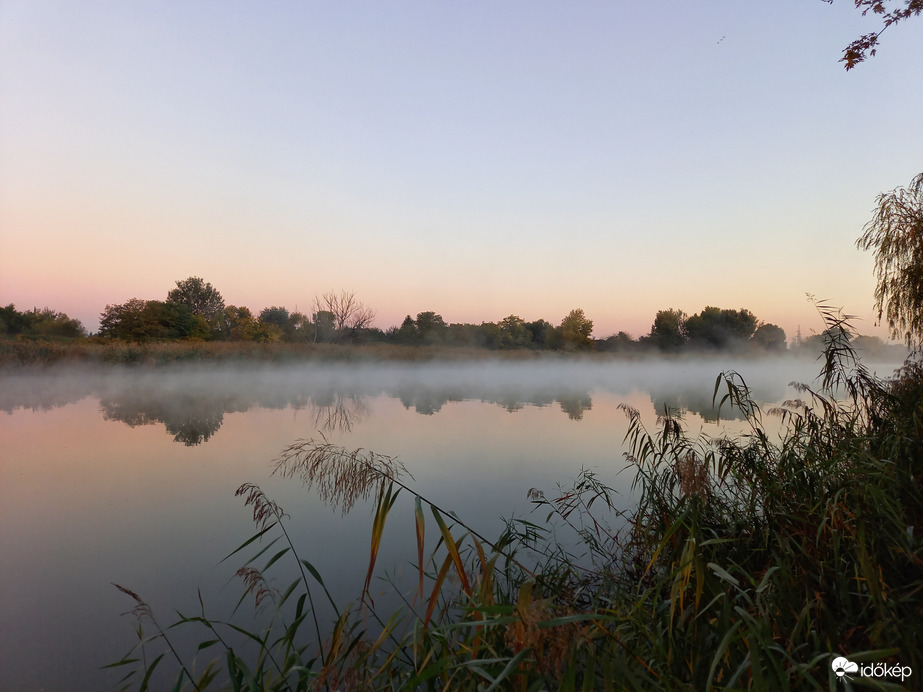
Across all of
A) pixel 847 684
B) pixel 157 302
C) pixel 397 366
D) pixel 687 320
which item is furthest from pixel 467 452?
pixel 687 320

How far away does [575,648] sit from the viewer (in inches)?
45.2

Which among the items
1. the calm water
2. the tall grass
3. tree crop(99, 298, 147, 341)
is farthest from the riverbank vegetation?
the tall grass

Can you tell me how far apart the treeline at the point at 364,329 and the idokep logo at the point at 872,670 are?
26799 millimetres

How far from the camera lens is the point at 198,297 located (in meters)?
41.0

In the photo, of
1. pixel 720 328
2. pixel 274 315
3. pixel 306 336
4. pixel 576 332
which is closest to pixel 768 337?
pixel 720 328

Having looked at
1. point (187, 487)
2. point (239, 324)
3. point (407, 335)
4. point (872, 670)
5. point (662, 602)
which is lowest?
point (187, 487)

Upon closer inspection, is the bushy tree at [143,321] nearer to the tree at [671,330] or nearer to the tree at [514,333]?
the tree at [514,333]

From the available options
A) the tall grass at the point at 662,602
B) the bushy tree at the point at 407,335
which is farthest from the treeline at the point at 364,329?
the tall grass at the point at 662,602

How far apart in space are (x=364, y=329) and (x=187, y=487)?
1174 inches

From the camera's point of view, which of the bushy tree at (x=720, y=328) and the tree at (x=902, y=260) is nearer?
the tree at (x=902, y=260)

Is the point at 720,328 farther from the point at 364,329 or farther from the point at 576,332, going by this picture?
the point at 364,329

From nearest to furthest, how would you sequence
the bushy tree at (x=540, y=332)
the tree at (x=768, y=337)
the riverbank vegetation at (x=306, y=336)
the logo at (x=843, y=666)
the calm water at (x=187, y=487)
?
1. the logo at (x=843, y=666)
2. the calm water at (x=187, y=487)
3. the riverbank vegetation at (x=306, y=336)
4. the tree at (x=768, y=337)
5. the bushy tree at (x=540, y=332)

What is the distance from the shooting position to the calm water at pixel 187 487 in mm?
2650

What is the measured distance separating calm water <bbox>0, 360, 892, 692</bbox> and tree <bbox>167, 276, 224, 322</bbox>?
31.3 meters
